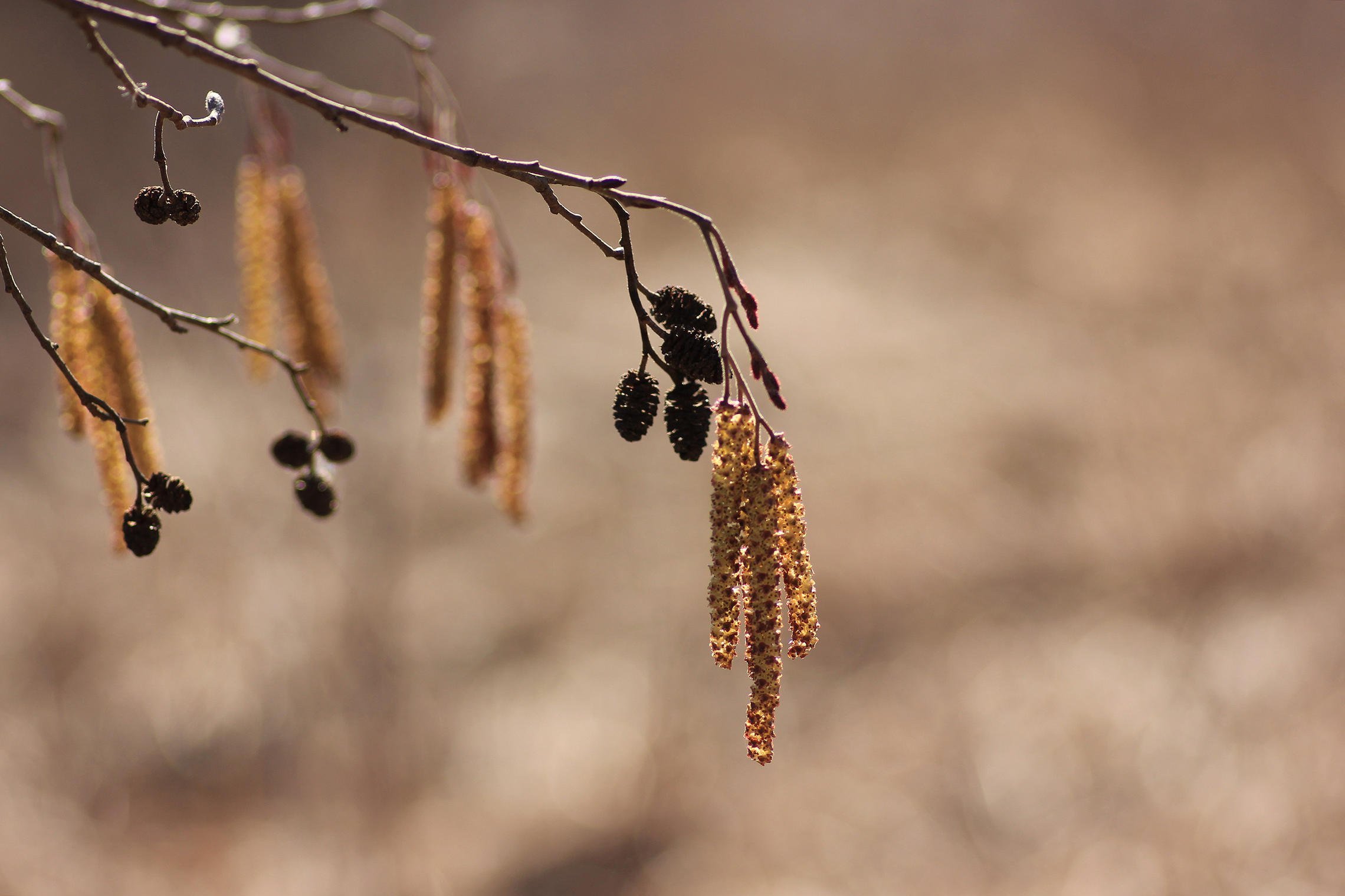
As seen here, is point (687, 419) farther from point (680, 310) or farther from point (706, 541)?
point (706, 541)

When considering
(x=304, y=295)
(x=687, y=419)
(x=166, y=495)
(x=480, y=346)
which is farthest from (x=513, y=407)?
(x=687, y=419)

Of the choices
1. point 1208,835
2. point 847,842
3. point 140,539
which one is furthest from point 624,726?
point 140,539

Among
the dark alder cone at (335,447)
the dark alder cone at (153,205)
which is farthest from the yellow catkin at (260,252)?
the dark alder cone at (153,205)

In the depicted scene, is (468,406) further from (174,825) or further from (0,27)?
(0,27)

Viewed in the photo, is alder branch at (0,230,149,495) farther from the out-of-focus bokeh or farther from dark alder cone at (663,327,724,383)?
the out-of-focus bokeh

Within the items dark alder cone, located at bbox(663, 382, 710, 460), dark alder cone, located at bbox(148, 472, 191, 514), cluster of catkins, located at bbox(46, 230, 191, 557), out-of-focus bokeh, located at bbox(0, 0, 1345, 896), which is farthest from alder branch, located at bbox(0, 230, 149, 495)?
out-of-focus bokeh, located at bbox(0, 0, 1345, 896)
